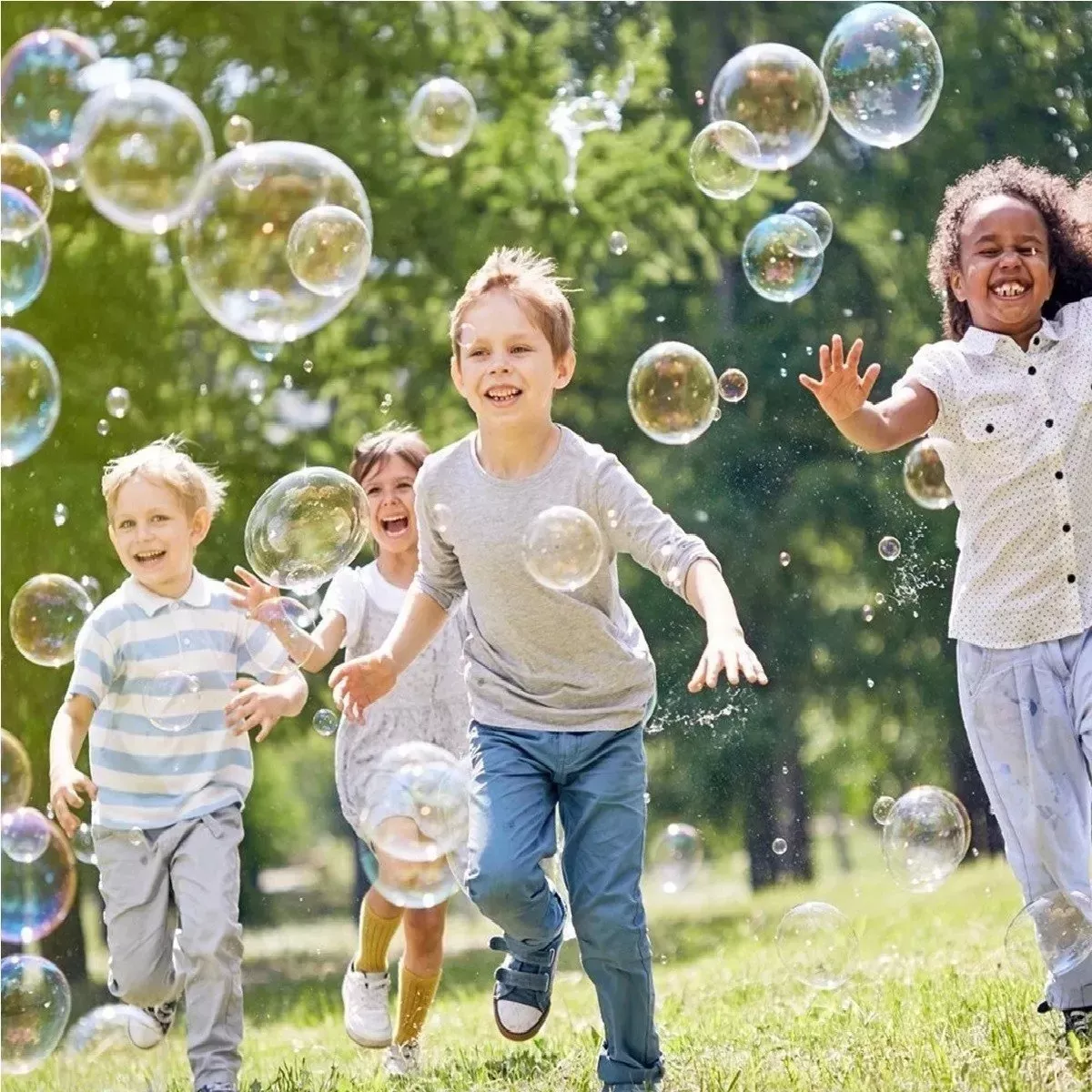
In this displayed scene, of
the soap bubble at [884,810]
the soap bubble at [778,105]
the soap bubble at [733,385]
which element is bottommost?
the soap bubble at [884,810]

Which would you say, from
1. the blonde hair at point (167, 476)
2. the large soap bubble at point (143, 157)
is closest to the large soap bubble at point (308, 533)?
the blonde hair at point (167, 476)

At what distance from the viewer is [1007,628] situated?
12.6 feet

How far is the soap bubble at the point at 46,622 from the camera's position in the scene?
5.30 m

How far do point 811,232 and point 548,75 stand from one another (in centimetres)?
562

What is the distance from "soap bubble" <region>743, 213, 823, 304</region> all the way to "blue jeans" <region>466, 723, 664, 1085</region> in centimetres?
217

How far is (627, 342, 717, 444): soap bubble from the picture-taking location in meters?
4.98

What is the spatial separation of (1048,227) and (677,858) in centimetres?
190

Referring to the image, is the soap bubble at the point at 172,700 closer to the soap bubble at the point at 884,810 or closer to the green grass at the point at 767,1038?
the green grass at the point at 767,1038

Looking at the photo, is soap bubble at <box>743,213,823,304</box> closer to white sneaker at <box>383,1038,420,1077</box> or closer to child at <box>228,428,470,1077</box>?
child at <box>228,428,470,1077</box>

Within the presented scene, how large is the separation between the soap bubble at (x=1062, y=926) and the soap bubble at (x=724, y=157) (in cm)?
266

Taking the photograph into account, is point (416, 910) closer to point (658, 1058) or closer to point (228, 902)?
point (228, 902)

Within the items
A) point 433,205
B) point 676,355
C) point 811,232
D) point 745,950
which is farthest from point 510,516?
point 433,205

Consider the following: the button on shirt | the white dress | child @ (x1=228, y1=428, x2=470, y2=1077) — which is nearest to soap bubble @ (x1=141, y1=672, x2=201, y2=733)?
child @ (x1=228, y1=428, x2=470, y2=1077)

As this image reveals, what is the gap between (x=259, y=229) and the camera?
15.4ft
